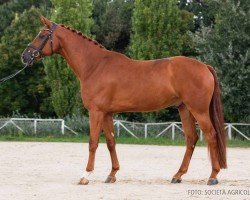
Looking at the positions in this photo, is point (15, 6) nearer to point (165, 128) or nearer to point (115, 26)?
point (115, 26)

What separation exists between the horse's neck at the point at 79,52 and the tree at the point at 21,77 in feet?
71.5

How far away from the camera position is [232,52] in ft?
82.9

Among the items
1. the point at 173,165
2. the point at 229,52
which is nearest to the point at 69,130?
the point at 229,52

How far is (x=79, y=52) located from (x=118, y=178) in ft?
7.76

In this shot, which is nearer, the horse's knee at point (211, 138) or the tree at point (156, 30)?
the horse's knee at point (211, 138)

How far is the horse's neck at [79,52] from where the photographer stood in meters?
10.7

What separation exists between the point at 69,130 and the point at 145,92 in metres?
15.7

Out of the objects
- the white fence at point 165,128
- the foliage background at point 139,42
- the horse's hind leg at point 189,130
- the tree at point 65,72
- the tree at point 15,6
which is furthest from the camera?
the tree at point 15,6

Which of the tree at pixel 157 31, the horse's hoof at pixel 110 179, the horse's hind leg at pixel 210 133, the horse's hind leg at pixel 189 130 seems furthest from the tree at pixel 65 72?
the horse's hind leg at pixel 210 133

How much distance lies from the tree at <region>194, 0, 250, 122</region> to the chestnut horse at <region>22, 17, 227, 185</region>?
1416 cm

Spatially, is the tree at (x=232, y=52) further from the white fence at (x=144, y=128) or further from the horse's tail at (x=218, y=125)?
the horse's tail at (x=218, y=125)

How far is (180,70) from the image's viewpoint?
10.2m

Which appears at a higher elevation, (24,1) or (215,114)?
(24,1)

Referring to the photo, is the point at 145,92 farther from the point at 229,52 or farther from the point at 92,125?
the point at 229,52
